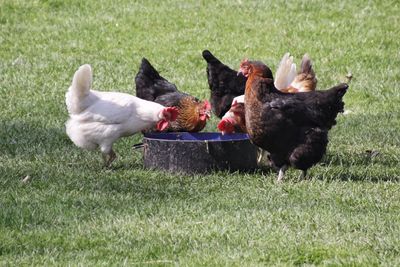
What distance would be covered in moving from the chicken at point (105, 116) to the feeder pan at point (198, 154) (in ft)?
0.86

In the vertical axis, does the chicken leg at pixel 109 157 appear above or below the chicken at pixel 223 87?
below

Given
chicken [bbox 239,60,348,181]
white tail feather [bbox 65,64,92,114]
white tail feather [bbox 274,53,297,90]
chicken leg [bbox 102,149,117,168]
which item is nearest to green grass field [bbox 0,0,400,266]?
chicken leg [bbox 102,149,117,168]

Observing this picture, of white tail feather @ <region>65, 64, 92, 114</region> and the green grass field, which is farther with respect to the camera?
white tail feather @ <region>65, 64, 92, 114</region>

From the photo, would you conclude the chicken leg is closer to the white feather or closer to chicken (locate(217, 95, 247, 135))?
the white feather

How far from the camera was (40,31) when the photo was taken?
16406 millimetres

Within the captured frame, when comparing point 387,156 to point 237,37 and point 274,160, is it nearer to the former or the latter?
point 274,160

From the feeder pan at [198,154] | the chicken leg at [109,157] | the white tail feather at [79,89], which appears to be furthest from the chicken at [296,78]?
the white tail feather at [79,89]

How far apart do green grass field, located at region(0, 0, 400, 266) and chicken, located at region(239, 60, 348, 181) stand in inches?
10.1

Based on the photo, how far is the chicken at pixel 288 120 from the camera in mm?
8641

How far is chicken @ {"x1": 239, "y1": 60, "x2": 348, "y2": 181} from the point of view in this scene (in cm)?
864

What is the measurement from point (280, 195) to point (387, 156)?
7.51 ft

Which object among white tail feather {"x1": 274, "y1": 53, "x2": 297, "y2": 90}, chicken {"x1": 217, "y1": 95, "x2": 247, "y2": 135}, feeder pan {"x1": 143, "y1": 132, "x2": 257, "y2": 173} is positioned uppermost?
white tail feather {"x1": 274, "y1": 53, "x2": 297, "y2": 90}

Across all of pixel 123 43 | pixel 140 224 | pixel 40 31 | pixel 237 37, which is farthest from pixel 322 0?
pixel 140 224

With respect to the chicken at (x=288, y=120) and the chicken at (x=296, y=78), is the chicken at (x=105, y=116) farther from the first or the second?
the chicken at (x=296, y=78)
